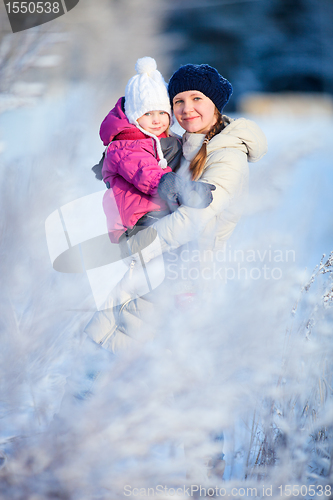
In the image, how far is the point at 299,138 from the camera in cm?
126

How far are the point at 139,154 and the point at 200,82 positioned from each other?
27 centimetres

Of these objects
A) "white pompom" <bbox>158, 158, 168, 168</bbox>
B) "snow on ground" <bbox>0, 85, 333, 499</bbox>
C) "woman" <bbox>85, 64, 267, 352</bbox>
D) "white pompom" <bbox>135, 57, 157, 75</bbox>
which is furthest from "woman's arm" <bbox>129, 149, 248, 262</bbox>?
"white pompom" <bbox>135, 57, 157, 75</bbox>

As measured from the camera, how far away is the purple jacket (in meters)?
0.85

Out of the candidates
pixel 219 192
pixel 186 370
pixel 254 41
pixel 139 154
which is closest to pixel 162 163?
pixel 139 154

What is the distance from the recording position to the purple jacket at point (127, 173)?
2.78 ft

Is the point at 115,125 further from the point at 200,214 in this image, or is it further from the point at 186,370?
the point at 186,370

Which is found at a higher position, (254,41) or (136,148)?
(254,41)

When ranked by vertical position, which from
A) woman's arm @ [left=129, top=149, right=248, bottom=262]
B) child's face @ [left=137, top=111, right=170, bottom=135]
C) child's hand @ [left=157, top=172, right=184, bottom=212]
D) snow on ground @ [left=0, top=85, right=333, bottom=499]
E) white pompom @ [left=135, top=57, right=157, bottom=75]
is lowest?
snow on ground @ [left=0, top=85, right=333, bottom=499]

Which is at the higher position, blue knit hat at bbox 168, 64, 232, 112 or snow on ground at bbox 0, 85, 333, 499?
blue knit hat at bbox 168, 64, 232, 112

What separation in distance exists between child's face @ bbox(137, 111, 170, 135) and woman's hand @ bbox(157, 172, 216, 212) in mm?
221

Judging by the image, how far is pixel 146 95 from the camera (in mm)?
911

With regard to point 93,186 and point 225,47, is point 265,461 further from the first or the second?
point 225,47

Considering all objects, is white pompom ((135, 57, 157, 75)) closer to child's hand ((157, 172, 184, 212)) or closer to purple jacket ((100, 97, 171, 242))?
purple jacket ((100, 97, 171, 242))

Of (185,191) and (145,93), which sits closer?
(185,191)
